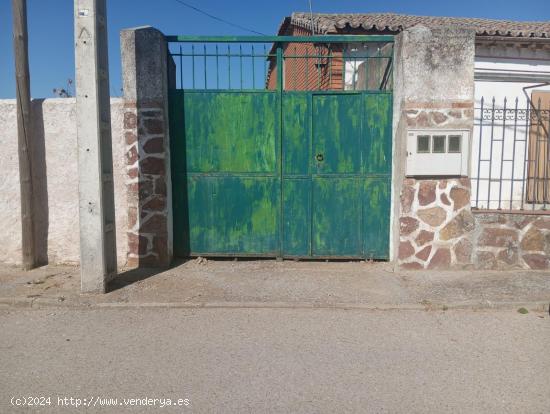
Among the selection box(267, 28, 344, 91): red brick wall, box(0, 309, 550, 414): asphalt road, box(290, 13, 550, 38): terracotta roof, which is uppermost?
box(290, 13, 550, 38): terracotta roof

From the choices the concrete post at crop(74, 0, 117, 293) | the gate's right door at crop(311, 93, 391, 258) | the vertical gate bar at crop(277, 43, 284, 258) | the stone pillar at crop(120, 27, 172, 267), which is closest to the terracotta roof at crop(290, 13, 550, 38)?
the gate's right door at crop(311, 93, 391, 258)

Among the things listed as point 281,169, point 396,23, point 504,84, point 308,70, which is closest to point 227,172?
point 281,169

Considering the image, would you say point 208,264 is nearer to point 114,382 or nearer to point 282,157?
point 282,157

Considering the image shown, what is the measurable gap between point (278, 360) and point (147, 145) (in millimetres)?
3505

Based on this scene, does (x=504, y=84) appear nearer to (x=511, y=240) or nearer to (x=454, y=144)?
(x=454, y=144)

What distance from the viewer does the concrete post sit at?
16.2 feet

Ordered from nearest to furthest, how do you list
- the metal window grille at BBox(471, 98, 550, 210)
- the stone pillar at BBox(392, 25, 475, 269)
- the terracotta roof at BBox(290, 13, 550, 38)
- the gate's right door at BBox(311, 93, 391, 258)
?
the stone pillar at BBox(392, 25, 475, 269) → the gate's right door at BBox(311, 93, 391, 258) → the metal window grille at BBox(471, 98, 550, 210) → the terracotta roof at BBox(290, 13, 550, 38)

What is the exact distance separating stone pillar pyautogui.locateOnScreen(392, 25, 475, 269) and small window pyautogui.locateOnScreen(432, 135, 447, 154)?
0.14 meters

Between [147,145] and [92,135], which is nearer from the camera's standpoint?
[92,135]

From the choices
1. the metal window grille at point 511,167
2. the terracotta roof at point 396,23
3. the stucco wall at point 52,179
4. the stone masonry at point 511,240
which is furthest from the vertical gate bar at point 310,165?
the metal window grille at point 511,167

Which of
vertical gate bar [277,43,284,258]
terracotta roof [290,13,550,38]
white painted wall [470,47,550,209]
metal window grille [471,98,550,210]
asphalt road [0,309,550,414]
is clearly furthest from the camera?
terracotta roof [290,13,550,38]

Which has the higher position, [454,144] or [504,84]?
[504,84]

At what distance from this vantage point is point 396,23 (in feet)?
34.1

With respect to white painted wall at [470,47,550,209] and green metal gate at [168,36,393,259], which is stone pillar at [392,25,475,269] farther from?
white painted wall at [470,47,550,209]
